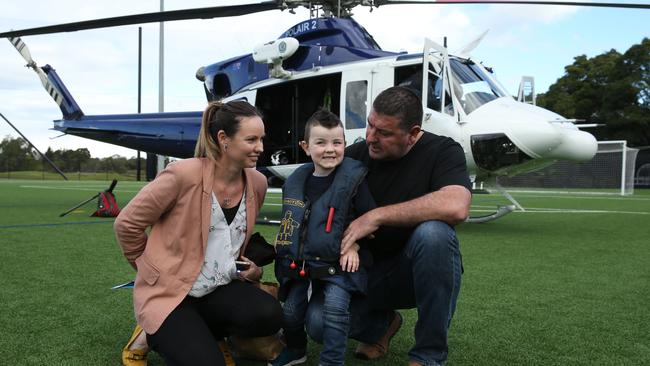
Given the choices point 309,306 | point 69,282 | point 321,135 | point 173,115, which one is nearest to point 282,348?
point 309,306

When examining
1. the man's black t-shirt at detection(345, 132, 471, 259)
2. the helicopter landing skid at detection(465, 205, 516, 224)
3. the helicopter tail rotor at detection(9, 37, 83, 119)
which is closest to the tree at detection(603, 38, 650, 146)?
the helicopter landing skid at detection(465, 205, 516, 224)

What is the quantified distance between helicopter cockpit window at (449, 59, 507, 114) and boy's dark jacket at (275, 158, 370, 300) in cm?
429

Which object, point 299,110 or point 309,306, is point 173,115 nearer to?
point 299,110

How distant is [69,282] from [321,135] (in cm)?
224

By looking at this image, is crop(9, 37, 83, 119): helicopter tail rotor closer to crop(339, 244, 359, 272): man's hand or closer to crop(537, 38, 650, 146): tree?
crop(339, 244, 359, 272): man's hand

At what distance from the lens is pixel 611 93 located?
32938mm

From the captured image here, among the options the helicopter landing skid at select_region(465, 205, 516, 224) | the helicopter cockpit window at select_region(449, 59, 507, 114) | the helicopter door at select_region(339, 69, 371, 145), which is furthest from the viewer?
the helicopter landing skid at select_region(465, 205, 516, 224)

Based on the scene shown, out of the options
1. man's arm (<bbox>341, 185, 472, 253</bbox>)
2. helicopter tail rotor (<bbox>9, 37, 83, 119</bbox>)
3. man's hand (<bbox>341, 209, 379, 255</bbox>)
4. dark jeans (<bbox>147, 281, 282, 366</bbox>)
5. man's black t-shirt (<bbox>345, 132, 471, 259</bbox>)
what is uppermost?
helicopter tail rotor (<bbox>9, 37, 83, 119</bbox>)

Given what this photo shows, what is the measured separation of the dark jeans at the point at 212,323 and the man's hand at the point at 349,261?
0.32 m

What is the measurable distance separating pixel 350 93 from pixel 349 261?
16.2 feet

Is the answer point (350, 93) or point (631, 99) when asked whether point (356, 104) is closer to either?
point (350, 93)

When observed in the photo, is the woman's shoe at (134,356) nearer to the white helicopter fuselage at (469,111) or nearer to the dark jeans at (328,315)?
the dark jeans at (328,315)

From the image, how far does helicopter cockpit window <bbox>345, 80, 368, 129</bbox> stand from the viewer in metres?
6.61

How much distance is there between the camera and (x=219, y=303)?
2039mm
